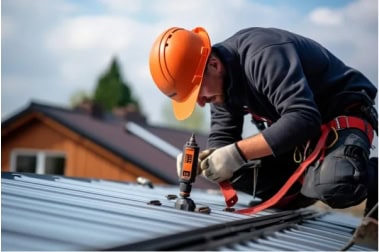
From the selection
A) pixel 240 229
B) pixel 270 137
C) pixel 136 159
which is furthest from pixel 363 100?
pixel 136 159

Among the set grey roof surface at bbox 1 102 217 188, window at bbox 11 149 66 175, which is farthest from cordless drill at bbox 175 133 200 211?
window at bbox 11 149 66 175

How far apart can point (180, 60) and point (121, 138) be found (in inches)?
530

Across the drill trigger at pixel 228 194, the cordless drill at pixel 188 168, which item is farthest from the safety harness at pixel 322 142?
the cordless drill at pixel 188 168

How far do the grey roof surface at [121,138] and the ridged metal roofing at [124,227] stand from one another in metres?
11.0

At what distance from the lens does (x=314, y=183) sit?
124 inches

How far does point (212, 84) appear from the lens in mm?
3338

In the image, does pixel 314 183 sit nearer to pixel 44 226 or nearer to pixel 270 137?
pixel 270 137

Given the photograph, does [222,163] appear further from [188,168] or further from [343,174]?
[343,174]

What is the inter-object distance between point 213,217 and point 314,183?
79 centimetres

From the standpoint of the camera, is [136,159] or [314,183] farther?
[136,159]

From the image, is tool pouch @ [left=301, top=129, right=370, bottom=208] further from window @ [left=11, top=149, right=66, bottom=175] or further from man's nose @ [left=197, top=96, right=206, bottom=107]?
window @ [left=11, top=149, right=66, bottom=175]

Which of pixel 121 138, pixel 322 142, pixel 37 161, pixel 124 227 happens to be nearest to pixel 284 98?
pixel 322 142

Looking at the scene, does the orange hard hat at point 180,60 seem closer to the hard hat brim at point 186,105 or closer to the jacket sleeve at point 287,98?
the hard hat brim at point 186,105

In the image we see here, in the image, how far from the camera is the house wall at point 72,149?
1469 cm
